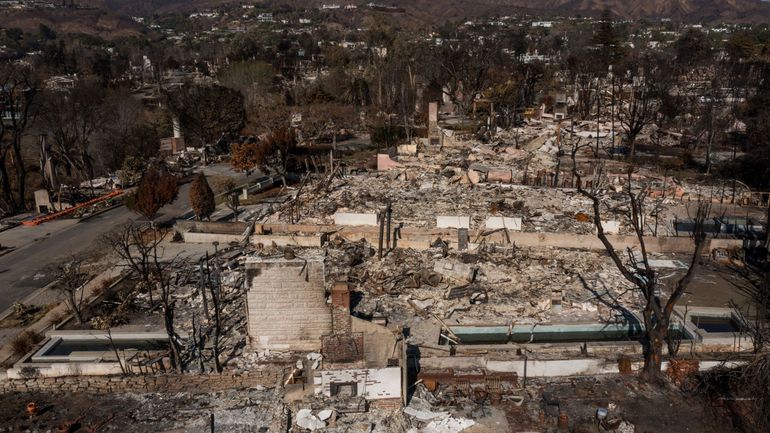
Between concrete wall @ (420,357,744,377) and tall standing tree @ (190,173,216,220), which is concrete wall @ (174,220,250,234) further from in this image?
concrete wall @ (420,357,744,377)

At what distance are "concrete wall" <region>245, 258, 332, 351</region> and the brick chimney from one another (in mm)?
200

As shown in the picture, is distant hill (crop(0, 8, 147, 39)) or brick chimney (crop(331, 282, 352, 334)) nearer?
brick chimney (crop(331, 282, 352, 334))

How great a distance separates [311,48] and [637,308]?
2979 inches

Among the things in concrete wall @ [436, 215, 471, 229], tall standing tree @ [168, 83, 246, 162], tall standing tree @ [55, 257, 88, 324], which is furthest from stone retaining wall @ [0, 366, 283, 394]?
tall standing tree @ [168, 83, 246, 162]

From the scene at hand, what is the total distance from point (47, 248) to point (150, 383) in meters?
9.32

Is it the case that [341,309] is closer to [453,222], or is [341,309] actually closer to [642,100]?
[453,222]

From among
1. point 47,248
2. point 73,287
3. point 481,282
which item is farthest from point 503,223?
point 47,248

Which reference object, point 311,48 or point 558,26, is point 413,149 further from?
point 558,26

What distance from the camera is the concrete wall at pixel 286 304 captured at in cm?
1020

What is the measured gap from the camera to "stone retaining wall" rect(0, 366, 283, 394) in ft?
32.3

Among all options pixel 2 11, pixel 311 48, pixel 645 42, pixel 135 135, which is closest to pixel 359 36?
pixel 311 48

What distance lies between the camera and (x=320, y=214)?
18109mm

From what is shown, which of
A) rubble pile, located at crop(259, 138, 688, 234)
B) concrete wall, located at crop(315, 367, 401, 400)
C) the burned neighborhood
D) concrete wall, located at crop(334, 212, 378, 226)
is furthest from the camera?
rubble pile, located at crop(259, 138, 688, 234)

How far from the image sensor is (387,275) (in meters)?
14.0
